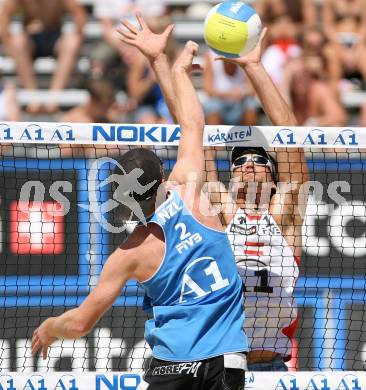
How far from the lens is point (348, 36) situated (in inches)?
523

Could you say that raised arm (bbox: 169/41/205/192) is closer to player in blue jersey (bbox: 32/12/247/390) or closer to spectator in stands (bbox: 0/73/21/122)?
player in blue jersey (bbox: 32/12/247/390)

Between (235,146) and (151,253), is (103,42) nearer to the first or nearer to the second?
(235,146)

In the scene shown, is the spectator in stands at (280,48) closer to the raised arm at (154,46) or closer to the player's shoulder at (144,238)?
the raised arm at (154,46)

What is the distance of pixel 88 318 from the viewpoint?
5992 mm

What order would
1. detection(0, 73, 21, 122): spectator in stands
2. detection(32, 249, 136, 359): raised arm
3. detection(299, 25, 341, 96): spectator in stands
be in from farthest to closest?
detection(299, 25, 341, 96): spectator in stands → detection(0, 73, 21, 122): spectator in stands → detection(32, 249, 136, 359): raised arm

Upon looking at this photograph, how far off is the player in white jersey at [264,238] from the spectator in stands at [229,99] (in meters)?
4.12

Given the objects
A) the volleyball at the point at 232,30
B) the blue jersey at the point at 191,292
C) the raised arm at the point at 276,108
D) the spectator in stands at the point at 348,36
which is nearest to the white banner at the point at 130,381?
the blue jersey at the point at 191,292

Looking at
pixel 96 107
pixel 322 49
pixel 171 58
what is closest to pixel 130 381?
pixel 96 107

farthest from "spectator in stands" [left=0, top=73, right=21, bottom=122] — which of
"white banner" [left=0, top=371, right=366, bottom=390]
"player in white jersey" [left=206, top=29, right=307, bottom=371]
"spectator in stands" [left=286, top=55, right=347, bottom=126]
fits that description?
"white banner" [left=0, top=371, right=366, bottom=390]

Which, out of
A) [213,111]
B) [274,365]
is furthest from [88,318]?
[213,111]

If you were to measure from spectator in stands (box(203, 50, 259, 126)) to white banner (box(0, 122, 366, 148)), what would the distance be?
14.0 ft

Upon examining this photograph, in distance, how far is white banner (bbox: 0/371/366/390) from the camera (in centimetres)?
701

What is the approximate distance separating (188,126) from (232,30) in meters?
1.19

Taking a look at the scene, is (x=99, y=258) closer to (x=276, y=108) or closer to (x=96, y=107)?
(x=276, y=108)
